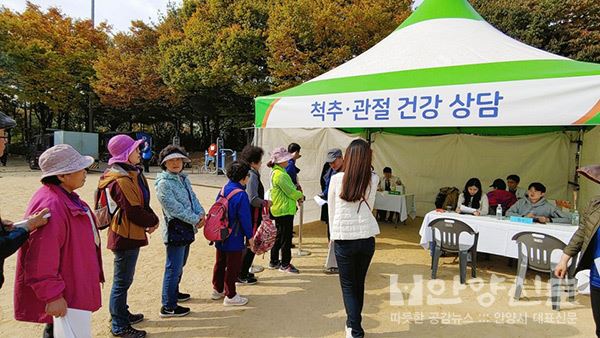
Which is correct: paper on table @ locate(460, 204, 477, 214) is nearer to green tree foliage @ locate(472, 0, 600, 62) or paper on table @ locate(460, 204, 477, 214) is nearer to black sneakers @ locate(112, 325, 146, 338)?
black sneakers @ locate(112, 325, 146, 338)

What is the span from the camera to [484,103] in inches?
155

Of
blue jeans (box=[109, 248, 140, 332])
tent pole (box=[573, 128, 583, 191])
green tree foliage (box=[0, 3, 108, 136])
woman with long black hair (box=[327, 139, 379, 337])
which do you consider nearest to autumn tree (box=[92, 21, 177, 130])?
green tree foliage (box=[0, 3, 108, 136])

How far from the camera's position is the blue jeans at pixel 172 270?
3.08 metres

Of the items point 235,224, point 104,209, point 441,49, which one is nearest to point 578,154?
point 441,49

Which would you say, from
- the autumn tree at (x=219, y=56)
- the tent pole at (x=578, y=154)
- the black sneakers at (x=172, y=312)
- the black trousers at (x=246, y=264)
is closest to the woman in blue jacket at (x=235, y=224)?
the black sneakers at (x=172, y=312)

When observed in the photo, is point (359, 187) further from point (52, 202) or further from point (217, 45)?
point (217, 45)

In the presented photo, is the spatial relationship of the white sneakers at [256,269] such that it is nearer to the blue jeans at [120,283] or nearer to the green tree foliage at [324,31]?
the blue jeans at [120,283]

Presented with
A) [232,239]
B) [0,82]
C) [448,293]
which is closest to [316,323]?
[232,239]

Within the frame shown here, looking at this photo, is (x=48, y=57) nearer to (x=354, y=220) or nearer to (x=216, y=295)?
(x=216, y=295)

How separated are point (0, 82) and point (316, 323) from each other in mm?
22616

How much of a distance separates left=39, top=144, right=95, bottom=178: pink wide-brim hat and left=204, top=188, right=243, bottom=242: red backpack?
1374mm

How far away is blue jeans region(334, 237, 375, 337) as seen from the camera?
2660 mm

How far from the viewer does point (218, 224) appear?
3.19m

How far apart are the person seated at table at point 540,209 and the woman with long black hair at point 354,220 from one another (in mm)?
2840
